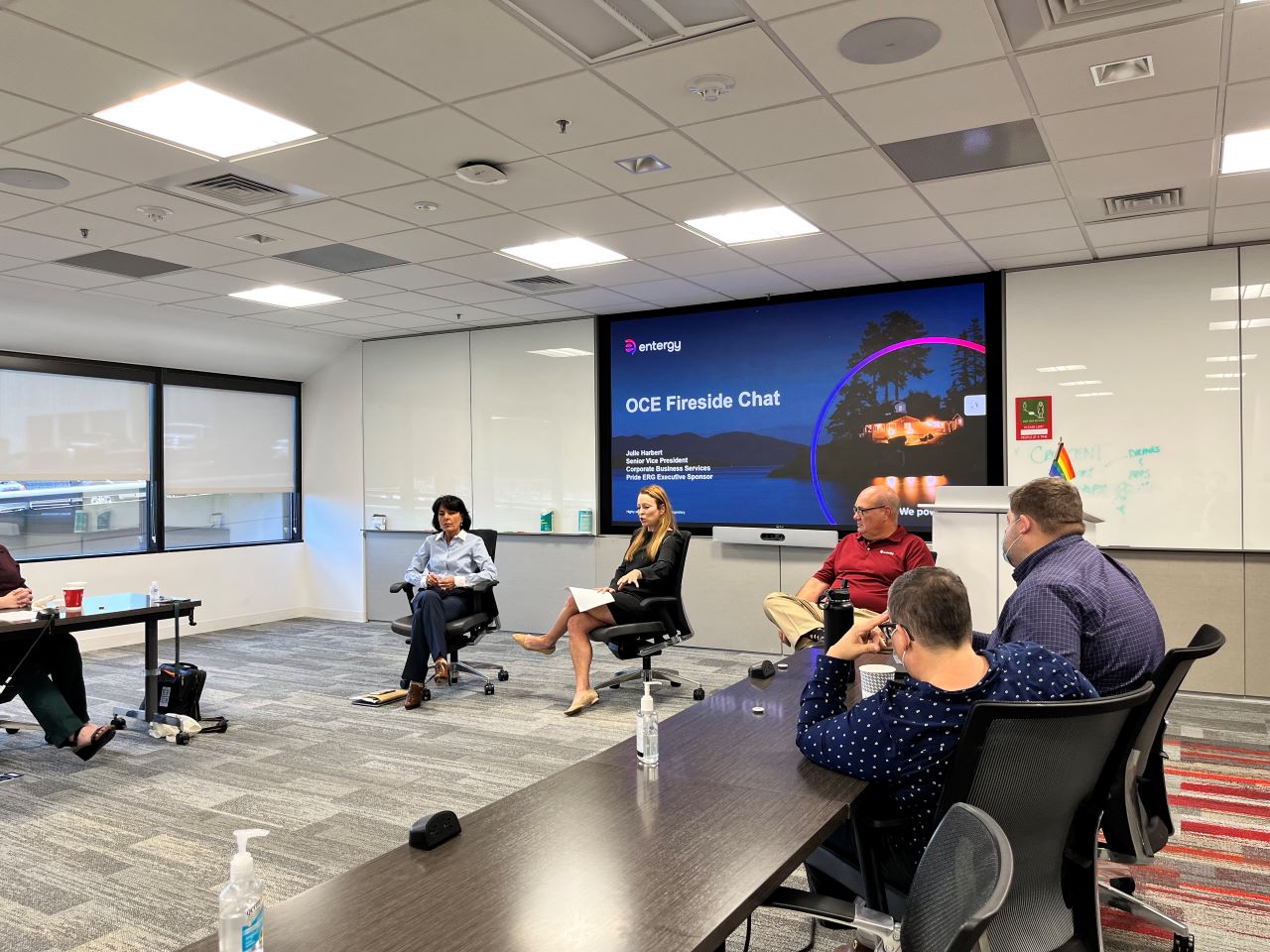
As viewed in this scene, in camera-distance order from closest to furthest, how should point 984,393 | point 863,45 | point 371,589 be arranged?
1. point 863,45
2. point 984,393
3. point 371,589

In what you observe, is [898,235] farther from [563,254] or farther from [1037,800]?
[1037,800]

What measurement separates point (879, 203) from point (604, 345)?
11.8 ft

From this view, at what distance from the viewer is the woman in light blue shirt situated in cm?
558

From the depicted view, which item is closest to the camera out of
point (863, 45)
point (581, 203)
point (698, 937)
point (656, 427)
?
point (698, 937)

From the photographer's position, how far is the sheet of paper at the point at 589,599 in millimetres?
5469

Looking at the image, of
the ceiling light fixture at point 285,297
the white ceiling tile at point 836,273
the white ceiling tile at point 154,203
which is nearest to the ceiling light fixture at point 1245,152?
the white ceiling tile at point 836,273

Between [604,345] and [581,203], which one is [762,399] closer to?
[604,345]

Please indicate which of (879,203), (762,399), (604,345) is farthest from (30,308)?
(879,203)

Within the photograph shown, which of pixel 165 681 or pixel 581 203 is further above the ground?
pixel 581 203

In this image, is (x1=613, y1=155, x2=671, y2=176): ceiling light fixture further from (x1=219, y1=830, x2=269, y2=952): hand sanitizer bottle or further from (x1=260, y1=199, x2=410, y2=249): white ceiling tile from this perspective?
(x1=219, y1=830, x2=269, y2=952): hand sanitizer bottle

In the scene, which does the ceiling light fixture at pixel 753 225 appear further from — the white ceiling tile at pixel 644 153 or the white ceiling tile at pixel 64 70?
the white ceiling tile at pixel 64 70

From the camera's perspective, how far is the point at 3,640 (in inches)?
174

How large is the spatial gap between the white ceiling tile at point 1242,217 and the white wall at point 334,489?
7462 millimetres

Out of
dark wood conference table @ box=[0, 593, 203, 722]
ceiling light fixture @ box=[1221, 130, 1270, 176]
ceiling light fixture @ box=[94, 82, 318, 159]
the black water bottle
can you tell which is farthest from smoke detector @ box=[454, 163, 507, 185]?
ceiling light fixture @ box=[1221, 130, 1270, 176]
